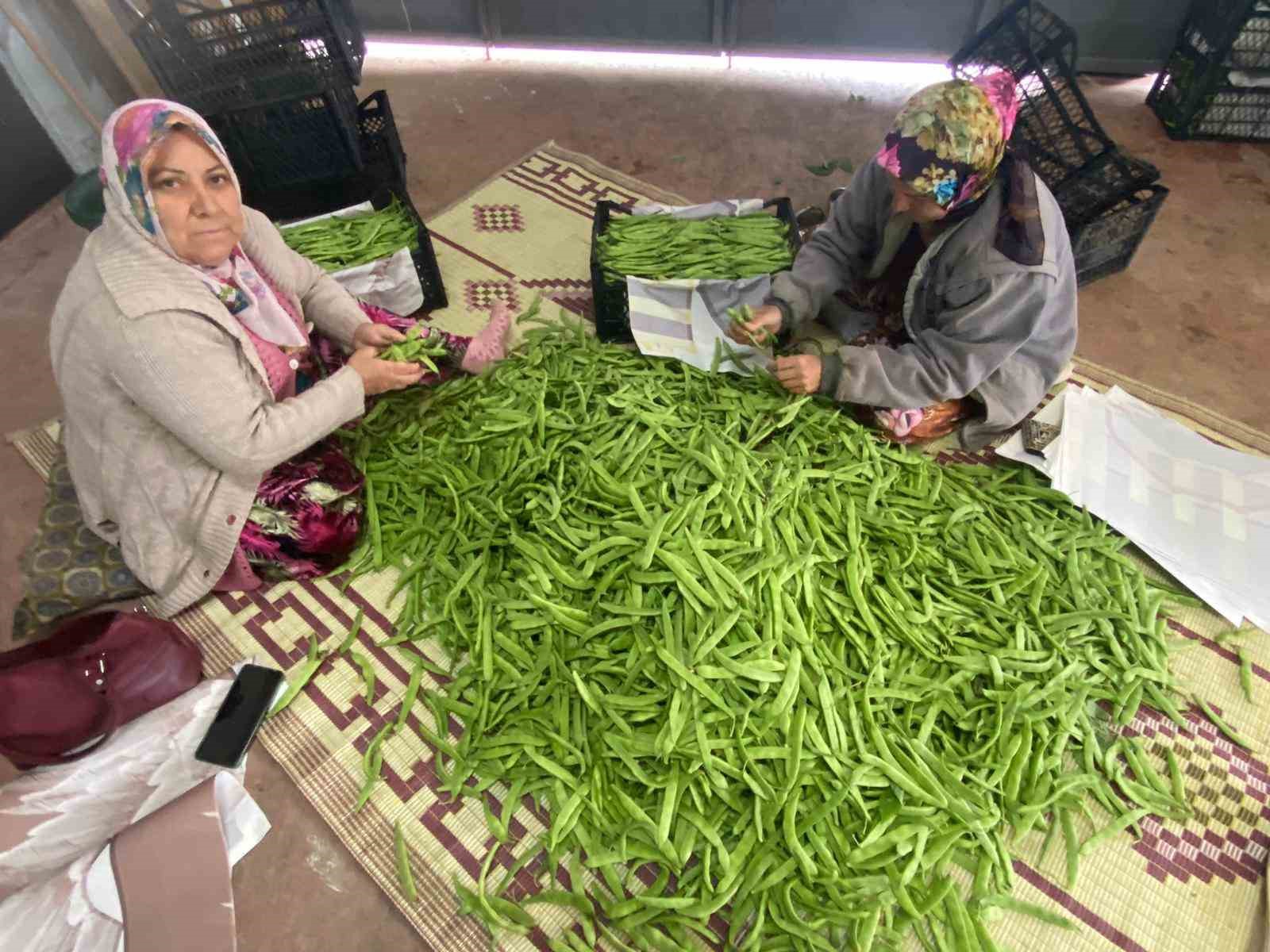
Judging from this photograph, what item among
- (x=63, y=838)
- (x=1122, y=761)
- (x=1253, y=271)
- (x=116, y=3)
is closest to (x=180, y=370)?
(x=63, y=838)

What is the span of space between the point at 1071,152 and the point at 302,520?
258 centimetres

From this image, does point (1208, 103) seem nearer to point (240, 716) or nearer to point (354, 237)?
point (354, 237)

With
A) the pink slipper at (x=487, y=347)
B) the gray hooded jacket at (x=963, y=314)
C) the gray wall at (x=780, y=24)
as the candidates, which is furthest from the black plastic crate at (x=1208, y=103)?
the pink slipper at (x=487, y=347)

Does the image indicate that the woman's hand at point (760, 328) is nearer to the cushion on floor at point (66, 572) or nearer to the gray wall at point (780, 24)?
the cushion on floor at point (66, 572)

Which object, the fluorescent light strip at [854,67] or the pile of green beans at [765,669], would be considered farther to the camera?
the fluorescent light strip at [854,67]

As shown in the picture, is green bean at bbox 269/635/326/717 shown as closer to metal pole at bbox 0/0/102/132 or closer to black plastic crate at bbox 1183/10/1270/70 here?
metal pole at bbox 0/0/102/132

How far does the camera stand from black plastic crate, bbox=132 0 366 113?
209 cm

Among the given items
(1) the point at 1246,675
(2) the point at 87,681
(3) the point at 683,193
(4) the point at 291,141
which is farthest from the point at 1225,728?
(4) the point at 291,141

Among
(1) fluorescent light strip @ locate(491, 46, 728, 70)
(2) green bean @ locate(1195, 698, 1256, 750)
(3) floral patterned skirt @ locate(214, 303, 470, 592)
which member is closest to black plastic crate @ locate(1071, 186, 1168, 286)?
(2) green bean @ locate(1195, 698, 1256, 750)

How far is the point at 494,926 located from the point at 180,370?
45.7 inches

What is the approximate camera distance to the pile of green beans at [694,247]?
6.92 ft

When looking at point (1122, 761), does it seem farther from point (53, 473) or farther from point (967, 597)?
point (53, 473)

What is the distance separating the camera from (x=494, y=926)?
1.29 m

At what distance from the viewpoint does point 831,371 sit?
5.93 ft
